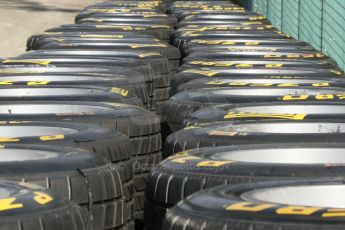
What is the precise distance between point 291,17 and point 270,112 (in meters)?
11.3

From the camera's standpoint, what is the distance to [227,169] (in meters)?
4.17

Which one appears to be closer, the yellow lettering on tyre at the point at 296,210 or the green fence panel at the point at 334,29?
the yellow lettering on tyre at the point at 296,210

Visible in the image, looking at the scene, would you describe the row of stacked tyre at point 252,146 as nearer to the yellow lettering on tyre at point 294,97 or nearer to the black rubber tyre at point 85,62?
the yellow lettering on tyre at point 294,97

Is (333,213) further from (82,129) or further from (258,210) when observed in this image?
(82,129)

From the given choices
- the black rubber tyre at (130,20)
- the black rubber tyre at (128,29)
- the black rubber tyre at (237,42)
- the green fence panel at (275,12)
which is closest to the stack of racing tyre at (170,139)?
the black rubber tyre at (237,42)

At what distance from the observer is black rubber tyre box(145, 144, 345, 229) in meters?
→ 4.07

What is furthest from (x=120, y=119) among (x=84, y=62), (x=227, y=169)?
(x=84, y=62)

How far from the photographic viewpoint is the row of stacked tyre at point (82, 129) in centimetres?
382

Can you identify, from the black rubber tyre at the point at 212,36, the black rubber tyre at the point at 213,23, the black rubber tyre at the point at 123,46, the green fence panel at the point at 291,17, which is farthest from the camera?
the green fence panel at the point at 291,17

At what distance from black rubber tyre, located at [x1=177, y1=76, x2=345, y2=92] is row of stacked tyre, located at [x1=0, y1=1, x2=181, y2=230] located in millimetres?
378

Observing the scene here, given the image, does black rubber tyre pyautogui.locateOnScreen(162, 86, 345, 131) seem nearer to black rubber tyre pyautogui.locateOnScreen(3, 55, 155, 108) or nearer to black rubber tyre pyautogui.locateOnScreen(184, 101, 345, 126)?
black rubber tyre pyautogui.locateOnScreen(184, 101, 345, 126)

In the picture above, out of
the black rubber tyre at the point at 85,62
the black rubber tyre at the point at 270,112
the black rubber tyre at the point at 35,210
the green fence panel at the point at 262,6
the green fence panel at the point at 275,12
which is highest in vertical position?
the black rubber tyre at the point at 35,210

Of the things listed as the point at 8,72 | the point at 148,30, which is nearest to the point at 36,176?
the point at 8,72

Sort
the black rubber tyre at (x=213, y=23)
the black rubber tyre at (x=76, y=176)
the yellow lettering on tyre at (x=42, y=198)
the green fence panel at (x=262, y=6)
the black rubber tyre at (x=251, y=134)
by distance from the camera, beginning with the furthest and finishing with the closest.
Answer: the green fence panel at (x=262, y=6), the black rubber tyre at (x=213, y=23), the black rubber tyre at (x=251, y=134), the black rubber tyre at (x=76, y=176), the yellow lettering on tyre at (x=42, y=198)
